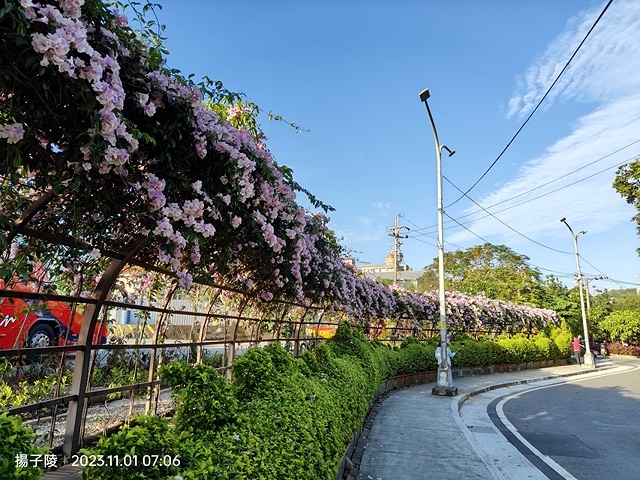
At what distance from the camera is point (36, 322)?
8.54 m

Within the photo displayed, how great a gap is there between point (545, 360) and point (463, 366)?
9694mm

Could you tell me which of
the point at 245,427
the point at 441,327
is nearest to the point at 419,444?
the point at 245,427

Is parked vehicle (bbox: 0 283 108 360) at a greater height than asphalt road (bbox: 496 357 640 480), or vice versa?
parked vehicle (bbox: 0 283 108 360)

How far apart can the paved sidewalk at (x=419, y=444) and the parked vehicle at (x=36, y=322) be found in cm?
386

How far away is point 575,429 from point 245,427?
8.82 m

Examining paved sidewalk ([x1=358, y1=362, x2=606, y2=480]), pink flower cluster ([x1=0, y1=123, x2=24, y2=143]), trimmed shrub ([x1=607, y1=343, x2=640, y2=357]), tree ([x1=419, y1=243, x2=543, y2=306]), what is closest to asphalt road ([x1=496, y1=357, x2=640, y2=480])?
paved sidewalk ([x1=358, y1=362, x2=606, y2=480])

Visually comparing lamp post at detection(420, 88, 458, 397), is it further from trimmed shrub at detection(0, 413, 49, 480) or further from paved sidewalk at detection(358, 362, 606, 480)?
trimmed shrub at detection(0, 413, 49, 480)

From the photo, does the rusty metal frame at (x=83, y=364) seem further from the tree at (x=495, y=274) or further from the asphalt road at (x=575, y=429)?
the tree at (x=495, y=274)

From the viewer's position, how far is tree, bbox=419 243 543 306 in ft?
107

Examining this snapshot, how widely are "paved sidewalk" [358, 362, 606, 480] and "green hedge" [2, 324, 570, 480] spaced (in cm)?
121

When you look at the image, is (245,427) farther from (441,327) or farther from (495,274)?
(495,274)

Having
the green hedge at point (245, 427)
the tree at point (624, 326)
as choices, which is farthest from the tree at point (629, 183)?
the tree at point (624, 326)

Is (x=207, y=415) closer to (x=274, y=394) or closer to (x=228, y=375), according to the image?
(x=274, y=394)

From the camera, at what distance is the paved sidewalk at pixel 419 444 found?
5730 mm
